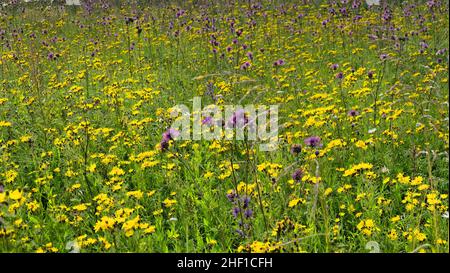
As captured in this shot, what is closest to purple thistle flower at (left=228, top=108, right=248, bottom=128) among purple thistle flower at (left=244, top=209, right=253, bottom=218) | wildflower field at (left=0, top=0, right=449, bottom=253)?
wildflower field at (left=0, top=0, right=449, bottom=253)

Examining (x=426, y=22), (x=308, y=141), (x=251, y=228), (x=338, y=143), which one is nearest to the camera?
(x=251, y=228)

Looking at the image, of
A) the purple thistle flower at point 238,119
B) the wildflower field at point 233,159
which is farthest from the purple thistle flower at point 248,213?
the purple thistle flower at point 238,119

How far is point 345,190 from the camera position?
9.24 ft

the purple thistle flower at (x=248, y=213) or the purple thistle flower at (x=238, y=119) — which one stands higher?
the purple thistle flower at (x=238, y=119)

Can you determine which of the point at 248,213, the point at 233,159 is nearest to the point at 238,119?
the point at 248,213

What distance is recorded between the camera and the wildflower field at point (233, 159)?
2.33m

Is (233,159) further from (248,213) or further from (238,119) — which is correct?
(238,119)

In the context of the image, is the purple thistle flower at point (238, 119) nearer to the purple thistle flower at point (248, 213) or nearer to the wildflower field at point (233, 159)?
the wildflower field at point (233, 159)

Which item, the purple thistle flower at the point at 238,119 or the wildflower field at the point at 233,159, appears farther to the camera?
the wildflower field at the point at 233,159

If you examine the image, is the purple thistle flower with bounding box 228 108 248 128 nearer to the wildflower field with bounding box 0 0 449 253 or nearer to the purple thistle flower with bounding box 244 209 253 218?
the wildflower field with bounding box 0 0 449 253

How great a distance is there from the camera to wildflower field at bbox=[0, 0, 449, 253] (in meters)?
2.33

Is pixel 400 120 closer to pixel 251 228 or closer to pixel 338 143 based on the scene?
pixel 338 143
